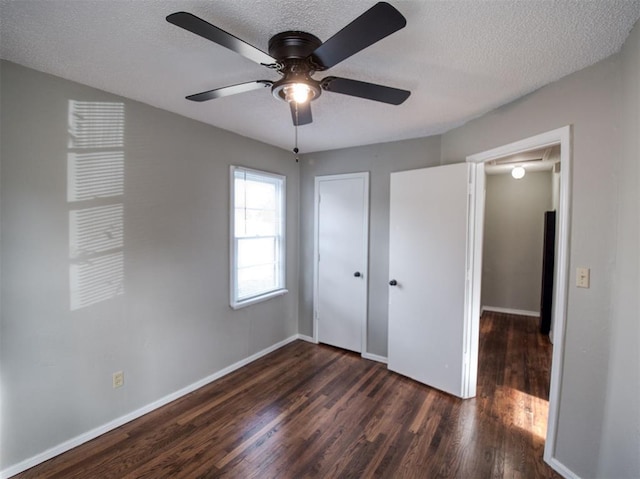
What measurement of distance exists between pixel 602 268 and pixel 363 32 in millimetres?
1790

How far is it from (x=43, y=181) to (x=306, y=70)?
1793 millimetres

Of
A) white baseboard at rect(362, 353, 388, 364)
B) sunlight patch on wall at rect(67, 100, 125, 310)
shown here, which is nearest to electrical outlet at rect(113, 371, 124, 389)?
sunlight patch on wall at rect(67, 100, 125, 310)

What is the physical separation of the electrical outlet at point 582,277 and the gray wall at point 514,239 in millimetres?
3937

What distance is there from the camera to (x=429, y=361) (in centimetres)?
283

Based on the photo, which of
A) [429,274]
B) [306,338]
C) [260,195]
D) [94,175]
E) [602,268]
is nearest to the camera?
[602,268]

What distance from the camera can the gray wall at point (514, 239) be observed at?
504 centimetres

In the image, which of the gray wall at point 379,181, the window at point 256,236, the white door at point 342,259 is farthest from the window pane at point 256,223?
the gray wall at point 379,181

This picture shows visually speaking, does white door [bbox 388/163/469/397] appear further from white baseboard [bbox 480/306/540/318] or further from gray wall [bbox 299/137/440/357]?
white baseboard [bbox 480/306/540/318]

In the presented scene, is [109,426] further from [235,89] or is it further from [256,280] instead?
[235,89]

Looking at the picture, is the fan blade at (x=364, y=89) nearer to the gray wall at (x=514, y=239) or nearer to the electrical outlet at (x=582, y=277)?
the electrical outlet at (x=582, y=277)

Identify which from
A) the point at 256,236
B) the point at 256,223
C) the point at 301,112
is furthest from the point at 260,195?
the point at 301,112

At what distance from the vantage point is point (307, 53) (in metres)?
1.41

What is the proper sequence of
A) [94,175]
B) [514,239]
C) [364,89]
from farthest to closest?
[514,239]
[94,175]
[364,89]

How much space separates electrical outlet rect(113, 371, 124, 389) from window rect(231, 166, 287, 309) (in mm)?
1074
